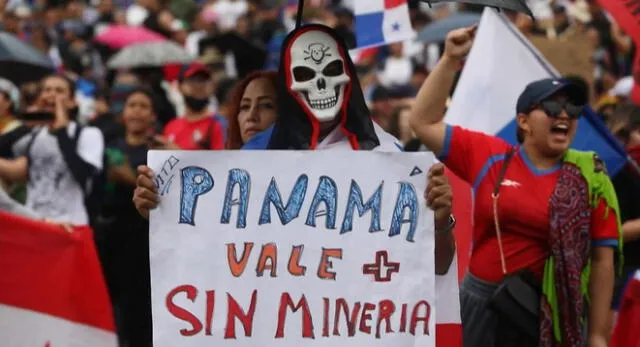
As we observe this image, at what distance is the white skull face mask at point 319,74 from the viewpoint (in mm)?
6793

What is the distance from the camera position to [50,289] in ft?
28.9

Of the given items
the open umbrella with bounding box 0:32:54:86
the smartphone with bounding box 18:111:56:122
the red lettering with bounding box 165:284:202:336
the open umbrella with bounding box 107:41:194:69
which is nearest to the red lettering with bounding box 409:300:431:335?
the red lettering with bounding box 165:284:202:336

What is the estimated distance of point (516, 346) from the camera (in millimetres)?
7910

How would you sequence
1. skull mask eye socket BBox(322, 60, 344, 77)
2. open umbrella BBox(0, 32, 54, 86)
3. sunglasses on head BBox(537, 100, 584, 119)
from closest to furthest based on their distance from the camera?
1. skull mask eye socket BBox(322, 60, 344, 77)
2. sunglasses on head BBox(537, 100, 584, 119)
3. open umbrella BBox(0, 32, 54, 86)

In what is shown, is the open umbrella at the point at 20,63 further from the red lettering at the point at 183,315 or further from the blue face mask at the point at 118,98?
the red lettering at the point at 183,315

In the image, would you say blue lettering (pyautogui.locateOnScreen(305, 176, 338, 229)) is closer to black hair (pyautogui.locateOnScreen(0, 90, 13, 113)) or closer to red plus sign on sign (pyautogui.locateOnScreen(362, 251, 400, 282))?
red plus sign on sign (pyautogui.locateOnScreen(362, 251, 400, 282))

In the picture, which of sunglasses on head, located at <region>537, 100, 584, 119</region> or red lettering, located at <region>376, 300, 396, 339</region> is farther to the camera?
sunglasses on head, located at <region>537, 100, 584, 119</region>

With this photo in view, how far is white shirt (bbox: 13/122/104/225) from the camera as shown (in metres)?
11.5

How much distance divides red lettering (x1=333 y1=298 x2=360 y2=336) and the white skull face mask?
0.73m

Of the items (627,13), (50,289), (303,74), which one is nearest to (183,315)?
(303,74)

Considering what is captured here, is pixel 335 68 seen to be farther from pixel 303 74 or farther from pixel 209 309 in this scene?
pixel 209 309

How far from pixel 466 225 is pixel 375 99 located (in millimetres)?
5944

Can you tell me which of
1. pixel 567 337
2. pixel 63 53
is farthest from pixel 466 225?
pixel 63 53

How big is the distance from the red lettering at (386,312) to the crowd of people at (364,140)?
1.13 ft
